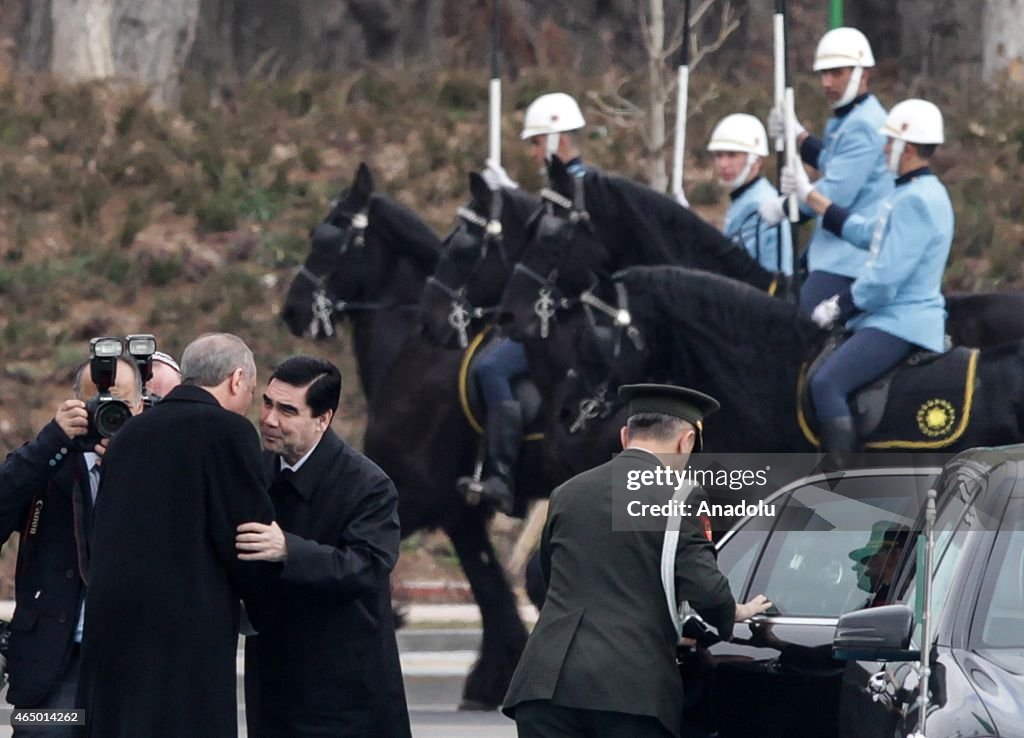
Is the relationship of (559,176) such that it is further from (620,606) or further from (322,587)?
(620,606)

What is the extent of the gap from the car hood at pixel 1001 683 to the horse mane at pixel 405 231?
7991 millimetres

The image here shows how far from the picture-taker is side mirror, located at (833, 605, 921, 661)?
5582 millimetres

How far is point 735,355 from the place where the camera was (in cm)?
1066

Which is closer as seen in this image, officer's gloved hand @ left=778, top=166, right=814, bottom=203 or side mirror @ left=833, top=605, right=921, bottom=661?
side mirror @ left=833, top=605, right=921, bottom=661

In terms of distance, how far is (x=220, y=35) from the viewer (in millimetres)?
30906

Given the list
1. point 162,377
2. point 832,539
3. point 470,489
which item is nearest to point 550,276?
point 470,489

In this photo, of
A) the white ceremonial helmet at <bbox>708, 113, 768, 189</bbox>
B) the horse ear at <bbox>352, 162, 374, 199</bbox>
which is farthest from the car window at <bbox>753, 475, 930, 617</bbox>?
the horse ear at <bbox>352, 162, 374, 199</bbox>

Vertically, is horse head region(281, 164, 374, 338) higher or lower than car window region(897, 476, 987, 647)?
higher

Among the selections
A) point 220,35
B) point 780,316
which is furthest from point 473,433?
point 220,35

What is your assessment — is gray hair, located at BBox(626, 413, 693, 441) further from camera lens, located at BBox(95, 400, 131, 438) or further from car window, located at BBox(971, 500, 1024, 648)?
camera lens, located at BBox(95, 400, 131, 438)

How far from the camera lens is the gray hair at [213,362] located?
6.34m

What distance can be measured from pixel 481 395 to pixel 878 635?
654 cm

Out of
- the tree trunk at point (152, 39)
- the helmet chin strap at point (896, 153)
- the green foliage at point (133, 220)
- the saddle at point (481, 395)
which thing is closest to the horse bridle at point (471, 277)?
the saddle at point (481, 395)

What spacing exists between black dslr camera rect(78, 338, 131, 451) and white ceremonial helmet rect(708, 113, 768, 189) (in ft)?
21.6
